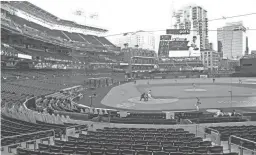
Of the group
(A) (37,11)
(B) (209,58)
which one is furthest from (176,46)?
(A) (37,11)

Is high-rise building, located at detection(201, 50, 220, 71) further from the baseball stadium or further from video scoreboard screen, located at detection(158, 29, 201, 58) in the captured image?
video scoreboard screen, located at detection(158, 29, 201, 58)

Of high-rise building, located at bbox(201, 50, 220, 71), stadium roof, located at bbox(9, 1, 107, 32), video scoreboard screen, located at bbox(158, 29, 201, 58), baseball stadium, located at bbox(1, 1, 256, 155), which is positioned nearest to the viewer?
baseball stadium, located at bbox(1, 1, 256, 155)

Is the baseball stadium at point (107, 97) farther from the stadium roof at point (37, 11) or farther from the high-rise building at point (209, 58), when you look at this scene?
the high-rise building at point (209, 58)

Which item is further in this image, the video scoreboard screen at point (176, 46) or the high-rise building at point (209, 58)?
the high-rise building at point (209, 58)

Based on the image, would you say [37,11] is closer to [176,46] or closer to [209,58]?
[176,46]

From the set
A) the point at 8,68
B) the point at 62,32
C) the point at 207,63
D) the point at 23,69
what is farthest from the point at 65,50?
the point at 207,63

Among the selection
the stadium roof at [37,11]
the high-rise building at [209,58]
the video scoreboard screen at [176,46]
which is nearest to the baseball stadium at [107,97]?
the stadium roof at [37,11]

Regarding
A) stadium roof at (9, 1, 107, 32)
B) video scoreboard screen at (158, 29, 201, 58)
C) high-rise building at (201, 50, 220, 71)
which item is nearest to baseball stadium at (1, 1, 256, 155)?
stadium roof at (9, 1, 107, 32)

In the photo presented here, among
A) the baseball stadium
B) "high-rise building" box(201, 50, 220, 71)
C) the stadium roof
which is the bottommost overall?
the baseball stadium

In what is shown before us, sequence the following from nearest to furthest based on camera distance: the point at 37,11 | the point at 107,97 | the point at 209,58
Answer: the point at 107,97, the point at 37,11, the point at 209,58

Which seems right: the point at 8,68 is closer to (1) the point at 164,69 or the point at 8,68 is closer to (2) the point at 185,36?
(1) the point at 164,69

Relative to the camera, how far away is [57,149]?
374 inches

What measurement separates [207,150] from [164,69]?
338 feet

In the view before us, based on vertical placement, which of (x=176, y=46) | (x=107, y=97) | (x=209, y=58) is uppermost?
(x=176, y=46)
